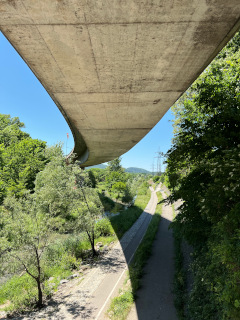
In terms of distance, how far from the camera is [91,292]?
10445 millimetres

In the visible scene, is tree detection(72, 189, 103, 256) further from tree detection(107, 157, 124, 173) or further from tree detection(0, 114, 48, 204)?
tree detection(107, 157, 124, 173)

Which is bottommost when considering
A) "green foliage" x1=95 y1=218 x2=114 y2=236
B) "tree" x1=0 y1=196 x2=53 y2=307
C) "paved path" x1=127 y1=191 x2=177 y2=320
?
"paved path" x1=127 y1=191 x2=177 y2=320

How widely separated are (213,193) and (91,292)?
29.7 feet

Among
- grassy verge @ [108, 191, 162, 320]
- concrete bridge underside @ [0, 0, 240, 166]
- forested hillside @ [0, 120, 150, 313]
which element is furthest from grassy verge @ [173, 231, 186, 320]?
concrete bridge underside @ [0, 0, 240, 166]

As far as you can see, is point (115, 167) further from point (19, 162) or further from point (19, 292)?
point (19, 292)

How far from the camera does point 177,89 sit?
254 inches

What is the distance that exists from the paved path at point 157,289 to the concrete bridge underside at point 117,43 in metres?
5.92

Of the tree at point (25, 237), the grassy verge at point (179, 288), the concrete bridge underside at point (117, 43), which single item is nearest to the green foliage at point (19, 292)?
the tree at point (25, 237)

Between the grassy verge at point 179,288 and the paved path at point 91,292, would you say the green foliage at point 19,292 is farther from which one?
the grassy verge at point 179,288

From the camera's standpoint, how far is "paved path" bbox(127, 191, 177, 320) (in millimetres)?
8594

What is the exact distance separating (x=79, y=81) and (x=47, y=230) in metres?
8.04

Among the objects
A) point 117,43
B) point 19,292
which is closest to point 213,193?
point 117,43

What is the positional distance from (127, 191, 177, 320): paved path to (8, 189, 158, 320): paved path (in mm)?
1398

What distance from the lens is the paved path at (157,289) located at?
8.59 metres
